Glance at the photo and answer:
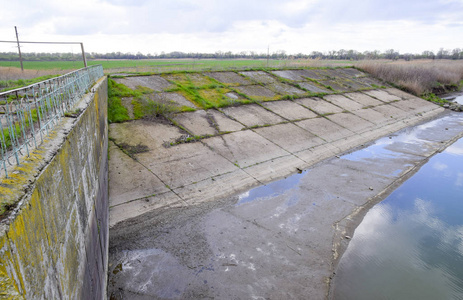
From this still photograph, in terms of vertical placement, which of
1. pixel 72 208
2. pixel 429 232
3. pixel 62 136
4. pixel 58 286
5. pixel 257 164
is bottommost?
pixel 429 232

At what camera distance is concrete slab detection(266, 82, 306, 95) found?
21859mm

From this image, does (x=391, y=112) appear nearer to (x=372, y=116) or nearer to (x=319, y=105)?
(x=372, y=116)

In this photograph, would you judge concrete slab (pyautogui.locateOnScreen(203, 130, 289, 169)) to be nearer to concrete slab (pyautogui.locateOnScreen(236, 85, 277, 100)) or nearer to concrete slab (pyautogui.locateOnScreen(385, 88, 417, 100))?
concrete slab (pyautogui.locateOnScreen(236, 85, 277, 100))

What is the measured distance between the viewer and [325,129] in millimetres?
17062

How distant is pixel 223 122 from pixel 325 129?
631 cm

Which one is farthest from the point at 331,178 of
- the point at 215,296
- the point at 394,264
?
the point at 215,296

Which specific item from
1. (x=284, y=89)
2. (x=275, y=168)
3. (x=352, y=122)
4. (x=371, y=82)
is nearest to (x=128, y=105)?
(x=275, y=168)

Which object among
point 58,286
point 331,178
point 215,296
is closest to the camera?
point 58,286

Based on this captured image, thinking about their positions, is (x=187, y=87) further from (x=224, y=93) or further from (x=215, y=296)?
(x=215, y=296)

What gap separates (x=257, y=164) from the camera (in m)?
12.1

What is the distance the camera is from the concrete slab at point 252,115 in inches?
626

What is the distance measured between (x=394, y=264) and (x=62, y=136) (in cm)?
790

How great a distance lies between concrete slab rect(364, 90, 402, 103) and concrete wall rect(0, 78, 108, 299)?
88.5 feet

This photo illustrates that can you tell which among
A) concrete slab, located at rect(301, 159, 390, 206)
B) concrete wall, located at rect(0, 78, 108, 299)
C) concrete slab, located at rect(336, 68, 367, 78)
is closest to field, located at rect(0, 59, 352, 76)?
concrete slab, located at rect(336, 68, 367, 78)
